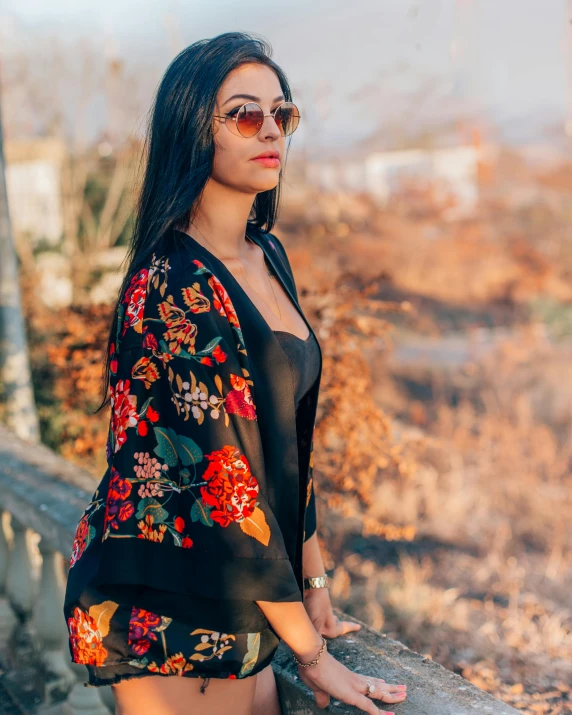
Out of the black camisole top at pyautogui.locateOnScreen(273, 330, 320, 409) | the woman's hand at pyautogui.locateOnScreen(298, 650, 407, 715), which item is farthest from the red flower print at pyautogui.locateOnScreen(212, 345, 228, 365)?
the woman's hand at pyautogui.locateOnScreen(298, 650, 407, 715)

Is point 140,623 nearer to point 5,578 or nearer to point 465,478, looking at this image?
point 5,578

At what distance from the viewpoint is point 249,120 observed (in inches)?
57.5

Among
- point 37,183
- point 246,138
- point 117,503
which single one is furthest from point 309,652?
point 37,183

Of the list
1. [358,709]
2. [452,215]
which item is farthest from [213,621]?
[452,215]

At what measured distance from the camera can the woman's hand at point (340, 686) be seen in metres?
1.46

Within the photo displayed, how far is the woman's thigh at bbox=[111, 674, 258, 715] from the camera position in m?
1.37

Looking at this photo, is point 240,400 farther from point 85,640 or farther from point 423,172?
point 423,172

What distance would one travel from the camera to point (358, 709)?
148 cm

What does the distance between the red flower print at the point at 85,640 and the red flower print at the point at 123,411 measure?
327mm

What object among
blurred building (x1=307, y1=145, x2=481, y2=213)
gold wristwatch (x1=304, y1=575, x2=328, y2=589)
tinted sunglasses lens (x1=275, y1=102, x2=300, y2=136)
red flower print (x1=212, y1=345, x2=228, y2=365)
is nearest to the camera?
red flower print (x1=212, y1=345, x2=228, y2=365)

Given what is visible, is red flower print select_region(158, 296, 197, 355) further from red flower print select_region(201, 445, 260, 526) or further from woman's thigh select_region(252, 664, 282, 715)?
woman's thigh select_region(252, 664, 282, 715)

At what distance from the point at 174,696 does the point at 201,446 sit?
0.48 m

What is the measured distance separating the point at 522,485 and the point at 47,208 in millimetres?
9332

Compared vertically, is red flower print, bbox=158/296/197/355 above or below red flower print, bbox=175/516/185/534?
above
